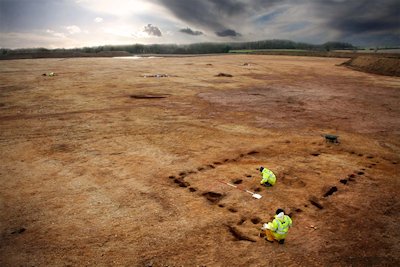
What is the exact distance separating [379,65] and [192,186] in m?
40.6

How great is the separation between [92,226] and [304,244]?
14.2 feet

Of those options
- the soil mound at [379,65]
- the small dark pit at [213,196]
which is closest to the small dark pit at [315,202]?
the small dark pit at [213,196]

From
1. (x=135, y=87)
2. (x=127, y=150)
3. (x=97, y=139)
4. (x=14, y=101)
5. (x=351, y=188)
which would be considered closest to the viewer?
(x=351, y=188)

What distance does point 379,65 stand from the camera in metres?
38.2

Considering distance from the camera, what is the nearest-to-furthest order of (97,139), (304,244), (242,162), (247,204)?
(304,244) → (247,204) → (242,162) → (97,139)

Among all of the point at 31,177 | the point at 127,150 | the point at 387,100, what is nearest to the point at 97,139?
the point at 127,150

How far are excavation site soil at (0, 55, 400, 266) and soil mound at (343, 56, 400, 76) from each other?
24971mm

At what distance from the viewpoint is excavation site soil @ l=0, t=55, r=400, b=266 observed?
210 inches

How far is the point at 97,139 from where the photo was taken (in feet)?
Answer: 36.1

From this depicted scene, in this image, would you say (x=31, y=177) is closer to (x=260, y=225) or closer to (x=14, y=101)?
(x=260, y=225)

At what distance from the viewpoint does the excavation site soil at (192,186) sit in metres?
5.34

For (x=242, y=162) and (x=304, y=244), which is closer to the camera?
(x=304, y=244)

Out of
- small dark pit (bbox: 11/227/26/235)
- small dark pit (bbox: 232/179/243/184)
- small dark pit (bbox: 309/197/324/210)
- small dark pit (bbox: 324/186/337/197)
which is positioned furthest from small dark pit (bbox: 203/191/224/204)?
small dark pit (bbox: 11/227/26/235)

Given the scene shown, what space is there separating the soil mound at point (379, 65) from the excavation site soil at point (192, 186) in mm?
24971
